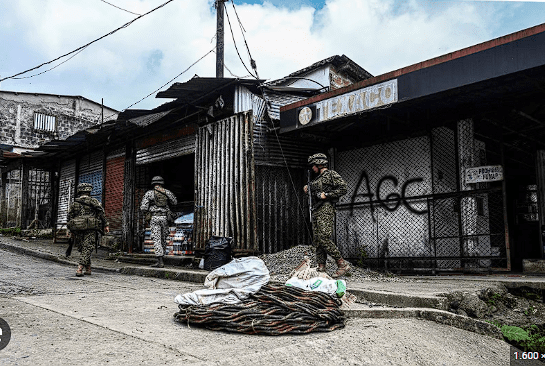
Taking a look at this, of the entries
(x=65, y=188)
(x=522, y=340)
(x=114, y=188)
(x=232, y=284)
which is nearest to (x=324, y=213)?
(x=232, y=284)

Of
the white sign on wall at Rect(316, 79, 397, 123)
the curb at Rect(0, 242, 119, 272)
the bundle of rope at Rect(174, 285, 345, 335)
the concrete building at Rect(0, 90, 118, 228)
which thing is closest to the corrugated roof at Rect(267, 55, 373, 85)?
the white sign on wall at Rect(316, 79, 397, 123)

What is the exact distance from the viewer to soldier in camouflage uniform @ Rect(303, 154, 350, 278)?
6.40 m

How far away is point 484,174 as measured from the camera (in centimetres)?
786

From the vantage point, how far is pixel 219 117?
1020 cm

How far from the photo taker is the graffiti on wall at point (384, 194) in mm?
9055

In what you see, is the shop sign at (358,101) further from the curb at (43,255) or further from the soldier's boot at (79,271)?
the curb at (43,255)

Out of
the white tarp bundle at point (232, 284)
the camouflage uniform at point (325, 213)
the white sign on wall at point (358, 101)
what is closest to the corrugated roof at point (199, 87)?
the white sign on wall at point (358, 101)

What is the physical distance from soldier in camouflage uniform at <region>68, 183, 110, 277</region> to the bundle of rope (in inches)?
196

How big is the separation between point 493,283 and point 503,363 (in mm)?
2367

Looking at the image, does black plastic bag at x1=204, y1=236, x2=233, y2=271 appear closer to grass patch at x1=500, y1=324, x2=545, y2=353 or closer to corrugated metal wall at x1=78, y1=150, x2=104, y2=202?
grass patch at x1=500, y1=324, x2=545, y2=353

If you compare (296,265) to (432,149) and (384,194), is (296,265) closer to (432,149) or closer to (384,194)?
(384,194)

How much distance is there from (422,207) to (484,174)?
1371 mm

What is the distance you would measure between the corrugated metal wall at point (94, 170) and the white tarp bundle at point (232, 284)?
11.8 metres

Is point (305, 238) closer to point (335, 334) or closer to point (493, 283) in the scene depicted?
point (493, 283)
